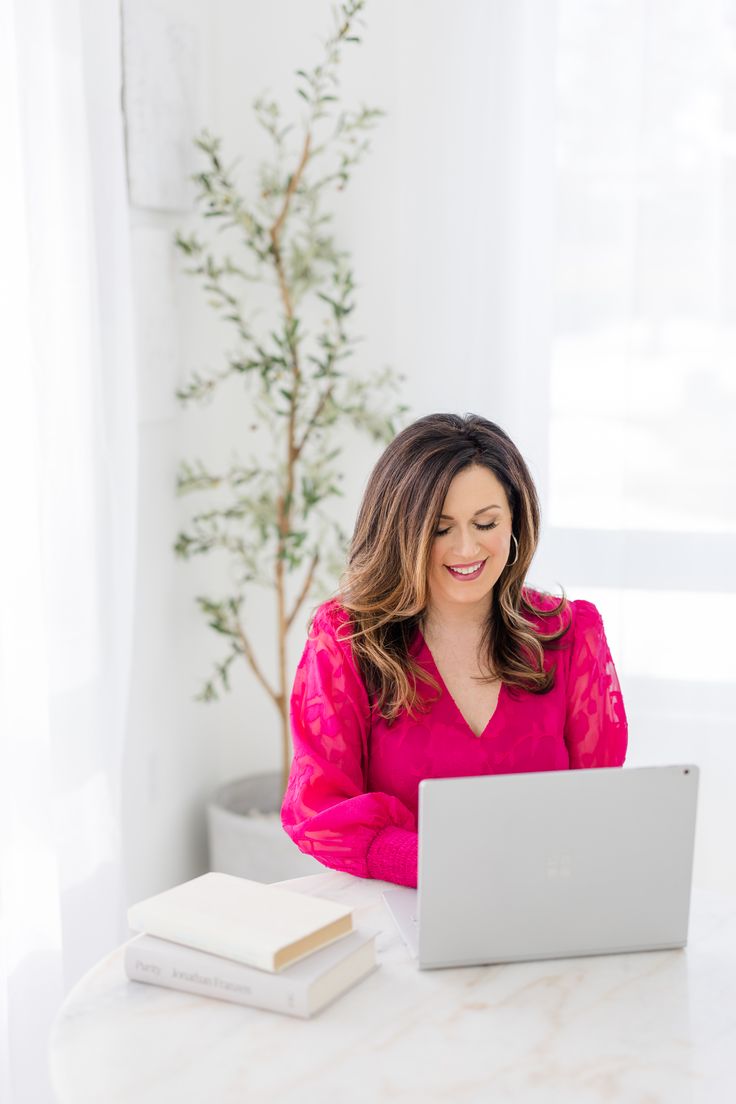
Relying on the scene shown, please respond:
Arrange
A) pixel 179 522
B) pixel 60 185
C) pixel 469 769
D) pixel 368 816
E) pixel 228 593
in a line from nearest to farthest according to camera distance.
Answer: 1. pixel 368 816
2. pixel 469 769
3. pixel 60 185
4. pixel 179 522
5. pixel 228 593

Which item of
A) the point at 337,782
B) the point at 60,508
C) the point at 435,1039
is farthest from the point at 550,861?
the point at 60,508

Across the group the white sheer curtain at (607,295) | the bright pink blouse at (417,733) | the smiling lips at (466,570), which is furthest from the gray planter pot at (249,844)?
the smiling lips at (466,570)

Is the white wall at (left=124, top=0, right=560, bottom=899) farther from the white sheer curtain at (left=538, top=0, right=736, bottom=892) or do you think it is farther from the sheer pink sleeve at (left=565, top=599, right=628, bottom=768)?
the sheer pink sleeve at (left=565, top=599, right=628, bottom=768)

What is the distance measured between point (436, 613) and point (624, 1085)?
0.82m

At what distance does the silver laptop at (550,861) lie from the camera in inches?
47.5

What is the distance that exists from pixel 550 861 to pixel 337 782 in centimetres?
49

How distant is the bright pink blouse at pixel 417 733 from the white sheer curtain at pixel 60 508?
1.55 ft

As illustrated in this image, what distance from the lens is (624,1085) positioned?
1088 mm

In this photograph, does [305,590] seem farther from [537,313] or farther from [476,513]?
[476,513]

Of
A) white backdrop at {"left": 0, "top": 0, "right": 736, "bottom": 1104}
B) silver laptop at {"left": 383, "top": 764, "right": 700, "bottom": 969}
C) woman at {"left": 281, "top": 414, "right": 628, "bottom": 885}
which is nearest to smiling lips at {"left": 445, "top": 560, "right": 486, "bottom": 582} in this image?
woman at {"left": 281, "top": 414, "right": 628, "bottom": 885}

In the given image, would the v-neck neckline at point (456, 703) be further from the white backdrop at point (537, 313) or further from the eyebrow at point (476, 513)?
the white backdrop at point (537, 313)

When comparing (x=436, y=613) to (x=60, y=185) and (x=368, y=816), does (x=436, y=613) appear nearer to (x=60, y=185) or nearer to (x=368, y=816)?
(x=368, y=816)

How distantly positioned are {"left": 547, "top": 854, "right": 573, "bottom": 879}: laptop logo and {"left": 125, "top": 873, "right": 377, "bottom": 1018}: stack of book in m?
0.21

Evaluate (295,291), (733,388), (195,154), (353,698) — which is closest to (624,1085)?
(353,698)
